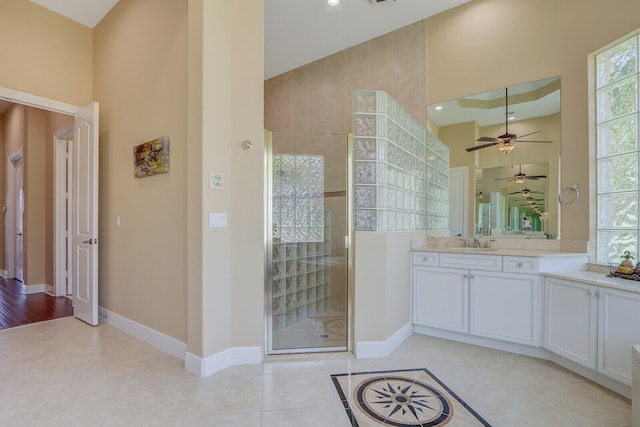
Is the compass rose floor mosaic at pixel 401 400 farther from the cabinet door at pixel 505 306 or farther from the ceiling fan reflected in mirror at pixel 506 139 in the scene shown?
the ceiling fan reflected in mirror at pixel 506 139

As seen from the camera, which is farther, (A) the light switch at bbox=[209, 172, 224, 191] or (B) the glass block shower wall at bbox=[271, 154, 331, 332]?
(B) the glass block shower wall at bbox=[271, 154, 331, 332]

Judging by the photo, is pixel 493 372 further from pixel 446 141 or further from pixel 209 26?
pixel 209 26

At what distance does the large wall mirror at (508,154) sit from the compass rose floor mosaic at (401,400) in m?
1.82

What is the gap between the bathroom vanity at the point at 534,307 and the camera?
204 cm

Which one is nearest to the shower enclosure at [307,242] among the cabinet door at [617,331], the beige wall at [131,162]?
the beige wall at [131,162]

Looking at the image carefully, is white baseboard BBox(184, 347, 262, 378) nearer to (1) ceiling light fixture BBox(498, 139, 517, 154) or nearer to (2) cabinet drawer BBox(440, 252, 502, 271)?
(2) cabinet drawer BBox(440, 252, 502, 271)

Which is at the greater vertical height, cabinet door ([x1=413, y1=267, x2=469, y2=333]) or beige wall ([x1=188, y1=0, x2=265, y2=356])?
beige wall ([x1=188, y1=0, x2=265, y2=356])

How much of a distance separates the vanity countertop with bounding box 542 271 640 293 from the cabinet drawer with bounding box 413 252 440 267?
876 mm

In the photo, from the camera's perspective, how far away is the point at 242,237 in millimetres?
2516

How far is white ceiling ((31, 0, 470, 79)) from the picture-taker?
3.32 meters

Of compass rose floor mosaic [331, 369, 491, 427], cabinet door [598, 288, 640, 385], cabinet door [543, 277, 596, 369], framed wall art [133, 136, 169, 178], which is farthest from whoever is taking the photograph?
framed wall art [133, 136, 169, 178]

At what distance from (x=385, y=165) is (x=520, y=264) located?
1.45 metres

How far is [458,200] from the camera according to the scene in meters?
3.46

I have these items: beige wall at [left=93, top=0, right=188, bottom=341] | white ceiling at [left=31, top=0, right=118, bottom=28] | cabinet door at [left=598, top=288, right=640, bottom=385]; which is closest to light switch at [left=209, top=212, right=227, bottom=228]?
beige wall at [left=93, top=0, right=188, bottom=341]
